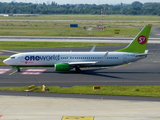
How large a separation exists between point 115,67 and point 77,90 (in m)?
20.0

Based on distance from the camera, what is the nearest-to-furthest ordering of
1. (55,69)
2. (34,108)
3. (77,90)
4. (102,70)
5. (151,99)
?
(34,108), (151,99), (77,90), (55,69), (102,70)

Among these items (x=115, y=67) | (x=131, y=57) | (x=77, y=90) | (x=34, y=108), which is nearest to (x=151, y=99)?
(x=77, y=90)

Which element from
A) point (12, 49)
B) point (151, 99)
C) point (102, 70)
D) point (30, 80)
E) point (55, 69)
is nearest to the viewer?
point (151, 99)

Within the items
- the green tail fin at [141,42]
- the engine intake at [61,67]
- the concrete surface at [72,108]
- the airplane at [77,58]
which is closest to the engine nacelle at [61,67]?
the engine intake at [61,67]

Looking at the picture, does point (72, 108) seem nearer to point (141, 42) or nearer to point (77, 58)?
point (77, 58)

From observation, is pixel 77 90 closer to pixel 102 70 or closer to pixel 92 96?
pixel 92 96

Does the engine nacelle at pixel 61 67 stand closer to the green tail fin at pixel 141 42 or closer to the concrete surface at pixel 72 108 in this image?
the green tail fin at pixel 141 42

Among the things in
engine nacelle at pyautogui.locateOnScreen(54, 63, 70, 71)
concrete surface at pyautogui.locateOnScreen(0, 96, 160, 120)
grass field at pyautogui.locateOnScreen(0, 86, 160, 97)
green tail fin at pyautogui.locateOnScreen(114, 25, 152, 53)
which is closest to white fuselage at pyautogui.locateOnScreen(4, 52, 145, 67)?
engine nacelle at pyautogui.locateOnScreen(54, 63, 70, 71)

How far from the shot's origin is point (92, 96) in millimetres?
37188

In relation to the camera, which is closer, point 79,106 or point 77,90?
point 79,106

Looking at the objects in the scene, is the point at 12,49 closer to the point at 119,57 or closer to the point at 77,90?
the point at 119,57

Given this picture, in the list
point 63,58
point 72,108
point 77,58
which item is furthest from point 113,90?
point 63,58

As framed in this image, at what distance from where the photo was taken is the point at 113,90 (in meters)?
40.0

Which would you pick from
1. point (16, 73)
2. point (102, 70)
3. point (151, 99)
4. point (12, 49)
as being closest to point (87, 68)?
point (102, 70)
